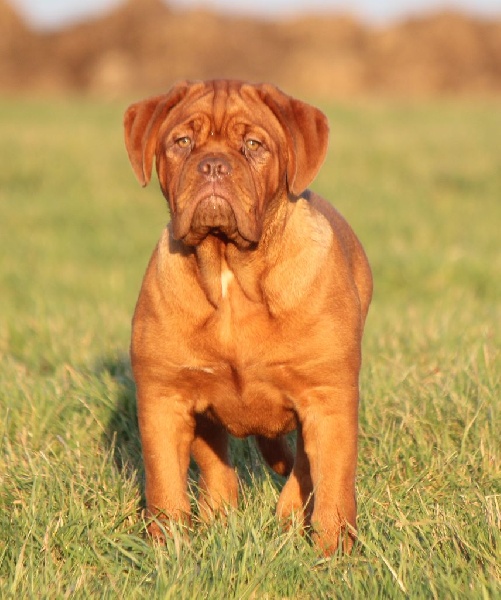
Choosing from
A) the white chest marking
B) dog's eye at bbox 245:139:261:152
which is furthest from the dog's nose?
the white chest marking

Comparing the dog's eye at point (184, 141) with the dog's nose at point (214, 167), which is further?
the dog's eye at point (184, 141)

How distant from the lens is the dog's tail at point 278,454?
4547 mm

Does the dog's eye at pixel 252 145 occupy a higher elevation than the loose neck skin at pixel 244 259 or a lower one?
higher

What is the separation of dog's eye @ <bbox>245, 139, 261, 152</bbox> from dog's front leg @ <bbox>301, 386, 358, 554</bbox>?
91 centimetres

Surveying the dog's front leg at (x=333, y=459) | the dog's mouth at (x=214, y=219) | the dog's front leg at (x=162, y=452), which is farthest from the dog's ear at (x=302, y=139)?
the dog's front leg at (x=162, y=452)

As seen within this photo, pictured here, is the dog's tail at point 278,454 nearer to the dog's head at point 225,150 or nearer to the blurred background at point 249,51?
the dog's head at point 225,150

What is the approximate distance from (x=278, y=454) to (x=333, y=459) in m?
0.89

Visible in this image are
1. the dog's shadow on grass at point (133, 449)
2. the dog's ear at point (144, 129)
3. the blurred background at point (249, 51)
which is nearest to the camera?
the dog's ear at point (144, 129)

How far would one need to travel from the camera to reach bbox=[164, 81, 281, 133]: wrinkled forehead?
3844mm

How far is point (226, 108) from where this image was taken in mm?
3854

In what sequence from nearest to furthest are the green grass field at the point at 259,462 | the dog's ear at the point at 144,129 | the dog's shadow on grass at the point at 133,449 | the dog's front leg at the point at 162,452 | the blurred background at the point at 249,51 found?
the green grass field at the point at 259,462, the dog's front leg at the point at 162,452, the dog's ear at the point at 144,129, the dog's shadow on grass at the point at 133,449, the blurred background at the point at 249,51

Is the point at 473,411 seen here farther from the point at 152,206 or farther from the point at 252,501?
the point at 152,206

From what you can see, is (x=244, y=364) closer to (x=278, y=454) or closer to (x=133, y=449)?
(x=278, y=454)

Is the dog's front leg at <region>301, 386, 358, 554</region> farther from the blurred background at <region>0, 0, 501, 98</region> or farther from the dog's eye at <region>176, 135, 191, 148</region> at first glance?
the blurred background at <region>0, 0, 501, 98</region>
